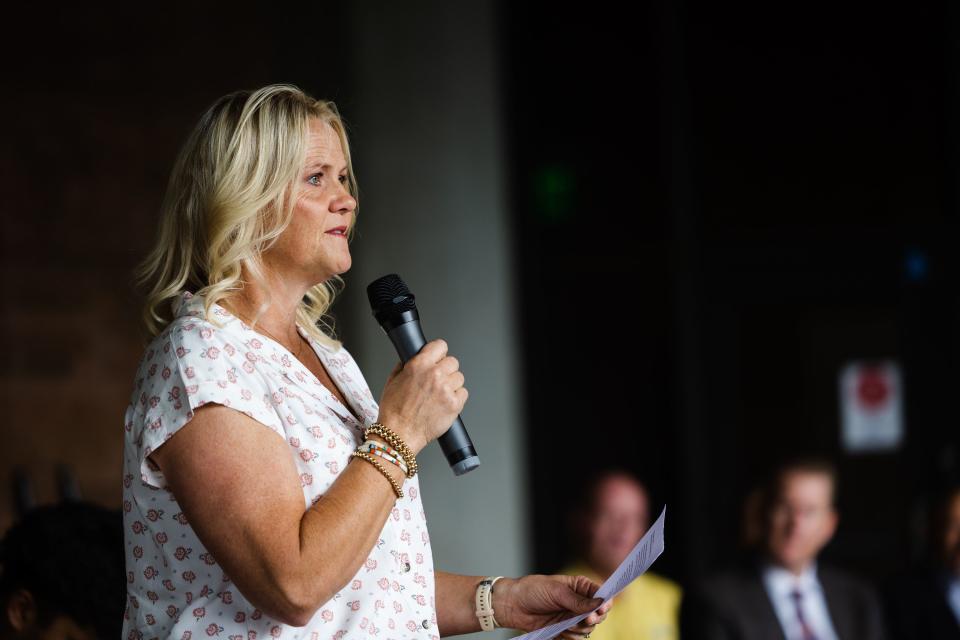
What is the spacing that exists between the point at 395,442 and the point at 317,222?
0.33 meters

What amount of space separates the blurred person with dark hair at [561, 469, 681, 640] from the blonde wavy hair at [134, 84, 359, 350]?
2.70 meters

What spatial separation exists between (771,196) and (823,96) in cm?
48

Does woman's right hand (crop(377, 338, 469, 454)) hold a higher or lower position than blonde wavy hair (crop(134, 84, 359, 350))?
lower

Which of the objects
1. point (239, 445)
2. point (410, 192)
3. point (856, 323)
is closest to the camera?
point (239, 445)

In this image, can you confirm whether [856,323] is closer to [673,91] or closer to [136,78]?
[673,91]

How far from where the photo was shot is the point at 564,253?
18.4 feet

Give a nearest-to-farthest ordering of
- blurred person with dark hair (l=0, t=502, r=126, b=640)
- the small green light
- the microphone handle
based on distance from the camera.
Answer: the microphone handle → blurred person with dark hair (l=0, t=502, r=126, b=640) → the small green light

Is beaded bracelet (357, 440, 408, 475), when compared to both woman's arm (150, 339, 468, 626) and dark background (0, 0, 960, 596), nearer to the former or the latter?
woman's arm (150, 339, 468, 626)

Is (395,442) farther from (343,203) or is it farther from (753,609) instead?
(753,609)

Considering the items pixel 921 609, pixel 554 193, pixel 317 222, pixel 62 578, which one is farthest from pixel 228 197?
pixel 554 193

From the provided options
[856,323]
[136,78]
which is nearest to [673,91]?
[856,323]

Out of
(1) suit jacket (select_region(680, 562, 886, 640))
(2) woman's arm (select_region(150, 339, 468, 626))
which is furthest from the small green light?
(2) woman's arm (select_region(150, 339, 468, 626))

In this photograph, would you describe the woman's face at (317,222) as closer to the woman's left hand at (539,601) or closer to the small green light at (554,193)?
the woman's left hand at (539,601)

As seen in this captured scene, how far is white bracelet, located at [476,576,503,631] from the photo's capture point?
6.12ft
